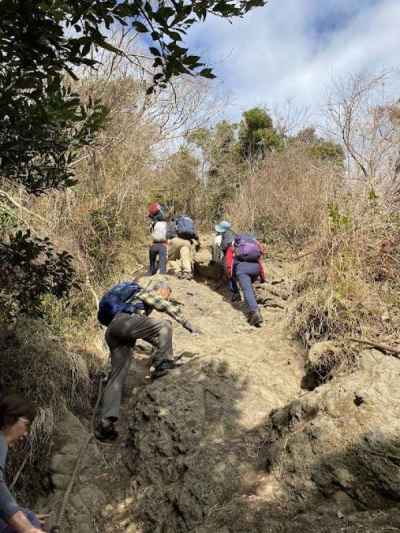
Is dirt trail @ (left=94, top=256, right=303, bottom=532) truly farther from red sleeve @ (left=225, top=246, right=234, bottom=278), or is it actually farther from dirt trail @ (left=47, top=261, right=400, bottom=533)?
red sleeve @ (left=225, top=246, right=234, bottom=278)

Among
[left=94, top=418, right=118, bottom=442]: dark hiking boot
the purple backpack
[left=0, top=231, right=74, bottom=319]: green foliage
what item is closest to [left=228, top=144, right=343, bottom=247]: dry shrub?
the purple backpack

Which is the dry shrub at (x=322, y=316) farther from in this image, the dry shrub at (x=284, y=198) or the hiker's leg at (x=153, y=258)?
the hiker's leg at (x=153, y=258)

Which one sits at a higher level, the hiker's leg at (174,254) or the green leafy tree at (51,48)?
the green leafy tree at (51,48)

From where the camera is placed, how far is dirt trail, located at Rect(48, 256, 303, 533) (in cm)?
357

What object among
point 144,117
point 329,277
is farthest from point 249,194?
point 329,277

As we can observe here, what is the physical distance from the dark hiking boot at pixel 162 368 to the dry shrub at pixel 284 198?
5.01 metres

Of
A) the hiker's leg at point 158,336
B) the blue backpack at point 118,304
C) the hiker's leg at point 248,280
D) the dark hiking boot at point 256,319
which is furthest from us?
the hiker's leg at point 248,280

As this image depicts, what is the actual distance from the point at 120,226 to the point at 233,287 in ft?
11.8

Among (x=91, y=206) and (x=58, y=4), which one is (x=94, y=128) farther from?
(x=91, y=206)

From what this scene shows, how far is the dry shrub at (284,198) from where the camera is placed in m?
10.0

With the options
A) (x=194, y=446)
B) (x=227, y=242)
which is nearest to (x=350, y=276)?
(x=194, y=446)

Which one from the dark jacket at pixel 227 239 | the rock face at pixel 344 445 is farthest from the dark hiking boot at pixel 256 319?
the rock face at pixel 344 445

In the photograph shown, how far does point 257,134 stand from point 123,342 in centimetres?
1472

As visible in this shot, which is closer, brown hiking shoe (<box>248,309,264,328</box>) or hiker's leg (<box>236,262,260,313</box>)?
brown hiking shoe (<box>248,309,264,328</box>)
